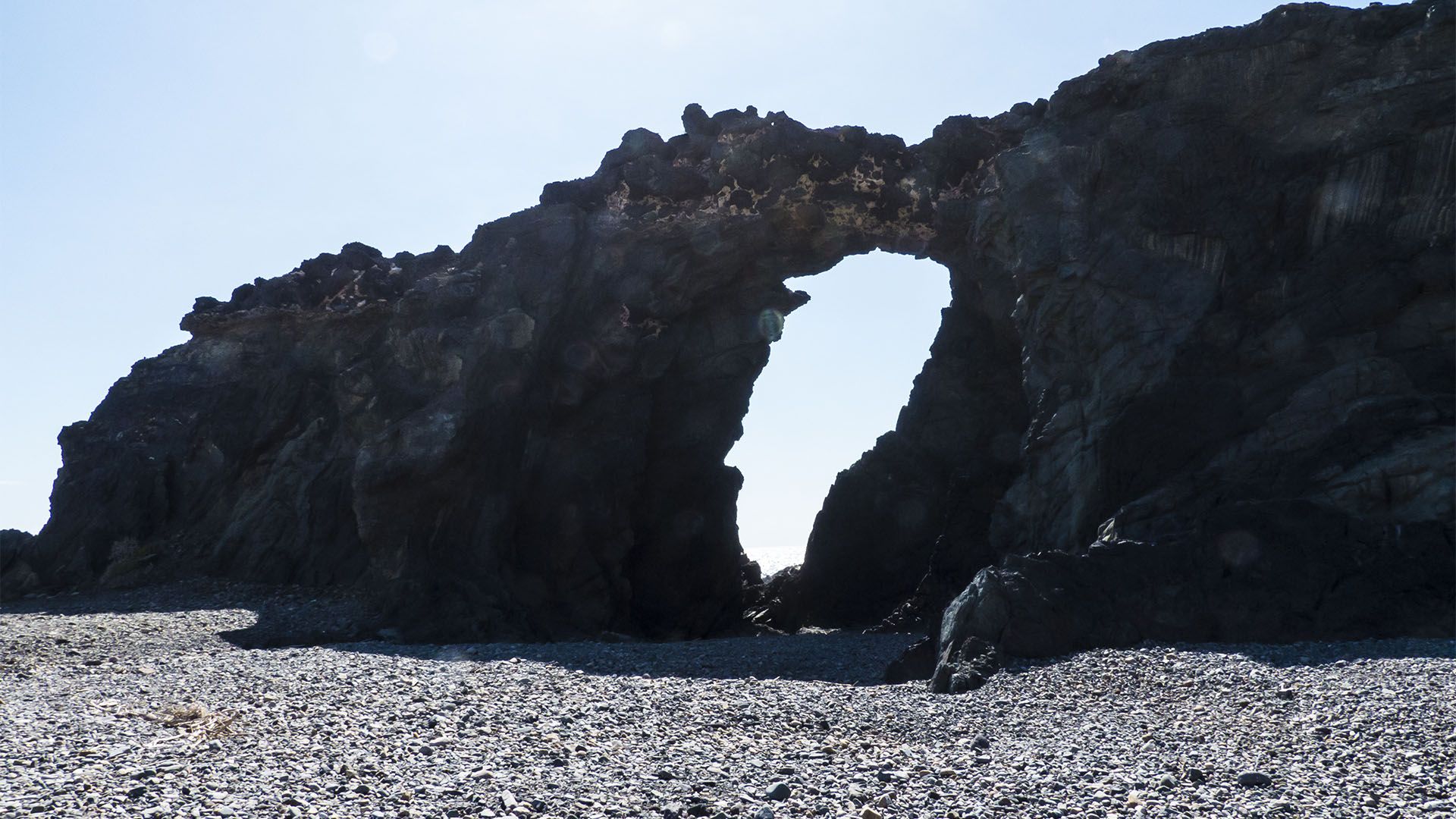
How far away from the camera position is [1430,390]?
73.3ft

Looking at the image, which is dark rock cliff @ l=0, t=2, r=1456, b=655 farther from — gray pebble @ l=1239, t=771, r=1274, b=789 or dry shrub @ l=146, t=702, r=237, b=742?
dry shrub @ l=146, t=702, r=237, b=742

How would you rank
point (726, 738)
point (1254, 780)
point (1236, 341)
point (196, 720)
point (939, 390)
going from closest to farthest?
point (1254, 780), point (726, 738), point (196, 720), point (1236, 341), point (939, 390)

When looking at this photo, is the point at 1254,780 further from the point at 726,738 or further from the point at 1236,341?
the point at 1236,341

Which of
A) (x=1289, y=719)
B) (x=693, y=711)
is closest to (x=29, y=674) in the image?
(x=693, y=711)

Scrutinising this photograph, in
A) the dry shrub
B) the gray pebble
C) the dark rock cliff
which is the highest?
the dark rock cliff

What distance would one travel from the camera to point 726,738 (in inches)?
514

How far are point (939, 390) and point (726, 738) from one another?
31.0 meters

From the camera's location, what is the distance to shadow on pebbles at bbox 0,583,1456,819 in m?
9.79

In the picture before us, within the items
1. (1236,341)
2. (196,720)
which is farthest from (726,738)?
(1236,341)

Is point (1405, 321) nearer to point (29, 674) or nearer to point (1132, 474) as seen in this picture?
point (1132, 474)

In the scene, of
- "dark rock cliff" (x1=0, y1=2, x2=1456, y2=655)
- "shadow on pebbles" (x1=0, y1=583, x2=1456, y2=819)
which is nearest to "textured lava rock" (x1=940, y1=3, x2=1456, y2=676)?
"dark rock cliff" (x1=0, y1=2, x2=1456, y2=655)

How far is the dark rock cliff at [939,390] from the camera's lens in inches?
829

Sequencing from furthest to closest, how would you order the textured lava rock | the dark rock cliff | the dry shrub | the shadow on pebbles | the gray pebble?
the dark rock cliff
the textured lava rock
the dry shrub
the gray pebble
the shadow on pebbles

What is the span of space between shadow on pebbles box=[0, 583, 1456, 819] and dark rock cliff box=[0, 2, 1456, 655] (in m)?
3.32
